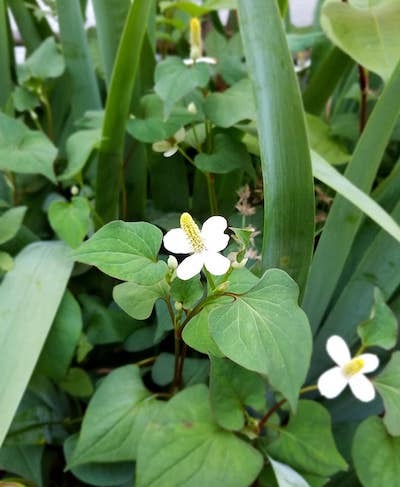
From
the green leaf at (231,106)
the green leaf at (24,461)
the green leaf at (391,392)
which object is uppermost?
the green leaf at (231,106)

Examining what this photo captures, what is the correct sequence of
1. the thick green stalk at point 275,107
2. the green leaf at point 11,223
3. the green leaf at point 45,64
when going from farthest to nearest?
the green leaf at point 45,64, the green leaf at point 11,223, the thick green stalk at point 275,107

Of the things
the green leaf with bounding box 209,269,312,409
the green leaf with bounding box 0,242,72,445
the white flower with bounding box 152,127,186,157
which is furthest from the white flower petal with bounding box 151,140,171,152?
the green leaf with bounding box 209,269,312,409

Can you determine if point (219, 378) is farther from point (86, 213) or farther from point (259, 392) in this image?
point (86, 213)

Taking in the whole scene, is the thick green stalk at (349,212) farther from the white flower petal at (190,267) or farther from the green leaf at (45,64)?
the green leaf at (45,64)

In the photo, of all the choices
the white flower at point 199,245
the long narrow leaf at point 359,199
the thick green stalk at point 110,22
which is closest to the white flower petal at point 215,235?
the white flower at point 199,245

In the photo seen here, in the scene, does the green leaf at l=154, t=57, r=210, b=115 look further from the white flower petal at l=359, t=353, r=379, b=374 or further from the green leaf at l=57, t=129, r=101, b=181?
the white flower petal at l=359, t=353, r=379, b=374

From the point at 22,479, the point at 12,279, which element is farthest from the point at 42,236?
the point at 22,479
